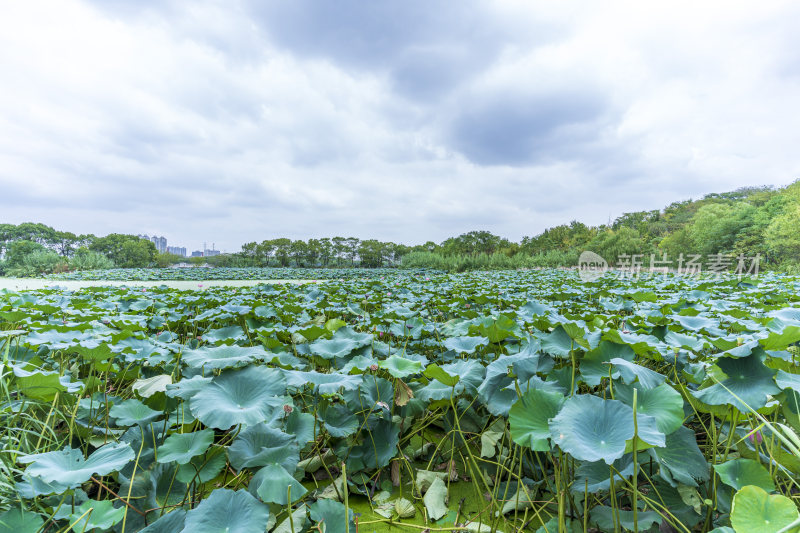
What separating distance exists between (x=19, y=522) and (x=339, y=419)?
0.93 metres

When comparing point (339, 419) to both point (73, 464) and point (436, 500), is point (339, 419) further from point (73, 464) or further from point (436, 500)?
point (73, 464)

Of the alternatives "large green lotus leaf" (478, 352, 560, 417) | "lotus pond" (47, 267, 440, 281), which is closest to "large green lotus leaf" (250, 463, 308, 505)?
"large green lotus leaf" (478, 352, 560, 417)

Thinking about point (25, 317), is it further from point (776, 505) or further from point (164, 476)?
point (776, 505)

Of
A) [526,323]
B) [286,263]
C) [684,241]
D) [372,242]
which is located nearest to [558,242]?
[684,241]

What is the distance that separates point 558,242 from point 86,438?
143 ft

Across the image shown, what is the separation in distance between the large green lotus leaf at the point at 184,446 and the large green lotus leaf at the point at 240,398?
96 millimetres

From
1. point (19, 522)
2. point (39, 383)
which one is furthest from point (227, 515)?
point (39, 383)

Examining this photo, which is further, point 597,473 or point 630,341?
point 630,341

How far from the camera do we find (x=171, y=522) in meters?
0.90

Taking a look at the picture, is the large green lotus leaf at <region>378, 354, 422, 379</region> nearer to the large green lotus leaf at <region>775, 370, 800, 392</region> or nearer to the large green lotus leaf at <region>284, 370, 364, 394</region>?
the large green lotus leaf at <region>284, 370, 364, 394</region>

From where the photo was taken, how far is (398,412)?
170cm

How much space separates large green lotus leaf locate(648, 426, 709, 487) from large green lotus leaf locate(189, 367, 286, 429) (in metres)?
1.19

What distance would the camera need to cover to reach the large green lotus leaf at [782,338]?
3.78 ft

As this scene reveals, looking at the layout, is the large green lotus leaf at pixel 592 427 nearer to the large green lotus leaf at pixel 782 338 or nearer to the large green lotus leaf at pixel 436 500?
the large green lotus leaf at pixel 436 500
